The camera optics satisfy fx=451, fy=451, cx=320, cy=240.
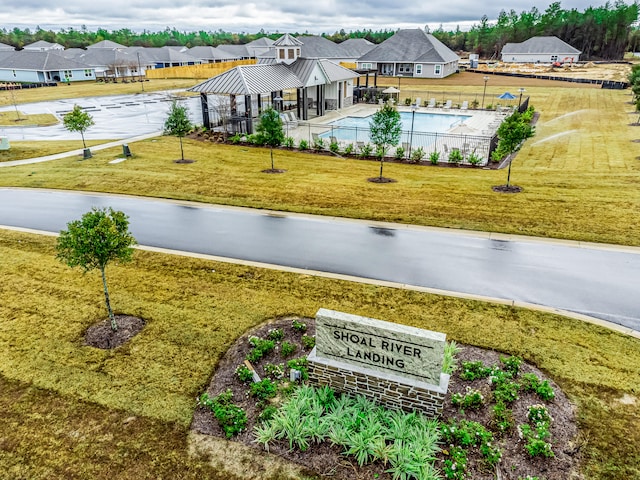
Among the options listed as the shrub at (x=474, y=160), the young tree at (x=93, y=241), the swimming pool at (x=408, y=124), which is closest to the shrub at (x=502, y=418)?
the young tree at (x=93, y=241)

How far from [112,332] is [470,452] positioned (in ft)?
24.8

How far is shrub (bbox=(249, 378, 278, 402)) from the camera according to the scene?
7.95 m

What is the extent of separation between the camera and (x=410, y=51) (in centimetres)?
7356

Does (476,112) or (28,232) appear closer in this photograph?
(28,232)

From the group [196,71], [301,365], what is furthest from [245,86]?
[196,71]

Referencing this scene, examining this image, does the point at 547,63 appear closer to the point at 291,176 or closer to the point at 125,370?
the point at 291,176

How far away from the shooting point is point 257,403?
7789 millimetres

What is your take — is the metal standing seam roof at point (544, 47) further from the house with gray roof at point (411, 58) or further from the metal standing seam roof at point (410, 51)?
the metal standing seam roof at point (410, 51)

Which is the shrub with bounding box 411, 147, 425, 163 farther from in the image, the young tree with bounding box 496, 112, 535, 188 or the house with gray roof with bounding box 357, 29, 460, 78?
the house with gray roof with bounding box 357, 29, 460, 78

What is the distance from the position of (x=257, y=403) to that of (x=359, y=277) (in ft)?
17.6

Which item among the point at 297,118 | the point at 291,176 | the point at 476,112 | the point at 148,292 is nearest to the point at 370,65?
the point at 476,112

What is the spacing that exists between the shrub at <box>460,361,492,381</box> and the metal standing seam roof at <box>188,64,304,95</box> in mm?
27764

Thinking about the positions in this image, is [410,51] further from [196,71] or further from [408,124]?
[408,124]

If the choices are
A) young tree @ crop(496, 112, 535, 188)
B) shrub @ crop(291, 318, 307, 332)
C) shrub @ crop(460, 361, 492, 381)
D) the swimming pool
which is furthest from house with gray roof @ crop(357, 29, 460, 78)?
shrub @ crop(460, 361, 492, 381)
